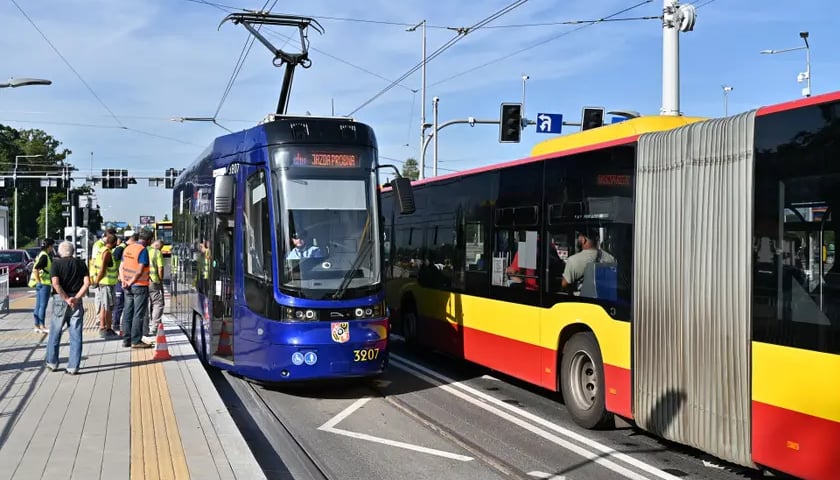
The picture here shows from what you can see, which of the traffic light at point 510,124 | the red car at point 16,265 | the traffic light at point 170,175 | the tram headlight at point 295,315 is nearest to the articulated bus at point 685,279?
the tram headlight at point 295,315

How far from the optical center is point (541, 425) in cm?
880

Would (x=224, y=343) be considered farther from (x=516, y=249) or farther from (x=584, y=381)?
(x=584, y=381)

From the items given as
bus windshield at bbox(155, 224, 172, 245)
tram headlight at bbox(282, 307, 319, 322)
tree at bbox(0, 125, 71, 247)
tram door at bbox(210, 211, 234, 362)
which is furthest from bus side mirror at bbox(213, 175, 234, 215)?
tree at bbox(0, 125, 71, 247)

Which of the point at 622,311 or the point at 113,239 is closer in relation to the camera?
the point at 622,311

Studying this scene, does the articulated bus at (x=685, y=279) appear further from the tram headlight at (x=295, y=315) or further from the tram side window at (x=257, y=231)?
the tram side window at (x=257, y=231)

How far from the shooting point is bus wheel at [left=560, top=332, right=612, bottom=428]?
8398 mm

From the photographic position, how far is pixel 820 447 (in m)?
5.50

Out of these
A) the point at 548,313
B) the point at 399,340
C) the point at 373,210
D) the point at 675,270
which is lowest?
the point at 399,340

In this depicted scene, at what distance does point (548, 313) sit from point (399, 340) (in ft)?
24.7

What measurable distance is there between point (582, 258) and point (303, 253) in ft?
10.8

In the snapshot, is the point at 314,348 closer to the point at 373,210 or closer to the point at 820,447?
the point at 373,210

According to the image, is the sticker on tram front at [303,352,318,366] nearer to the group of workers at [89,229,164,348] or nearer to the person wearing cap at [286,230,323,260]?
the person wearing cap at [286,230,323,260]

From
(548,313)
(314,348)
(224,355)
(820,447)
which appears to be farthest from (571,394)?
(224,355)

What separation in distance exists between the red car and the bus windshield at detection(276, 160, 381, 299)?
3192 centimetres
